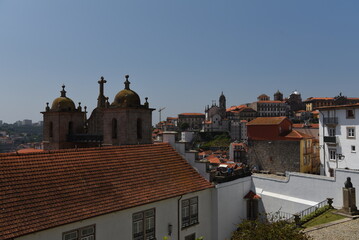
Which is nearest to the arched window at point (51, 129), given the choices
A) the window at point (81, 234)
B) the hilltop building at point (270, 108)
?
the window at point (81, 234)

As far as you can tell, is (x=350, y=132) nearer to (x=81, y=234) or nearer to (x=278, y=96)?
(x=81, y=234)

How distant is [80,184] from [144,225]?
316 centimetres

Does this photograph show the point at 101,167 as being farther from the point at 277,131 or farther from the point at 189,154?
the point at 277,131

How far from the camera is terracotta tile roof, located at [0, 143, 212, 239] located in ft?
30.7

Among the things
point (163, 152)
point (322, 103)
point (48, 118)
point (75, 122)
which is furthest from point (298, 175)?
point (322, 103)

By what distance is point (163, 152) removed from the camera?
16078 mm

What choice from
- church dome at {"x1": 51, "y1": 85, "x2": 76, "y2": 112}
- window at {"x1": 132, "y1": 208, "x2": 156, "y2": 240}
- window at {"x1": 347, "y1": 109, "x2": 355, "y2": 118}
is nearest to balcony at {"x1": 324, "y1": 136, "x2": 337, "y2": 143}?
window at {"x1": 347, "y1": 109, "x2": 355, "y2": 118}

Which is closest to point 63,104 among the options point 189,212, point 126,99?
point 126,99

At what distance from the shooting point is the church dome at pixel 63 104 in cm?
2771

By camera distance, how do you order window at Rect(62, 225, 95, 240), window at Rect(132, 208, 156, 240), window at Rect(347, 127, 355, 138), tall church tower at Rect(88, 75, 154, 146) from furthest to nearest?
window at Rect(347, 127, 355, 138)
tall church tower at Rect(88, 75, 154, 146)
window at Rect(132, 208, 156, 240)
window at Rect(62, 225, 95, 240)

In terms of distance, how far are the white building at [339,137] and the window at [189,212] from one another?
73.3 feet

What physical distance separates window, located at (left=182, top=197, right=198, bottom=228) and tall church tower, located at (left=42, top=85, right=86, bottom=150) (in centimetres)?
1705

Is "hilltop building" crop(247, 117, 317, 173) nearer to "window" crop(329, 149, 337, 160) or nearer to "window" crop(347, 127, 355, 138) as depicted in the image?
"window" crop(329, 149, 337, 160)

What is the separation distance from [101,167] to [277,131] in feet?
102
